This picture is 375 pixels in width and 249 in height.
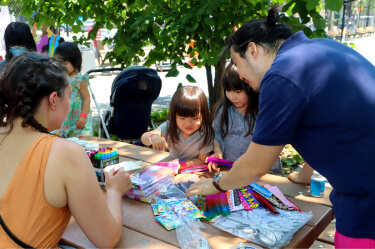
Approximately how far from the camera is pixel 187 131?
8.25 ft

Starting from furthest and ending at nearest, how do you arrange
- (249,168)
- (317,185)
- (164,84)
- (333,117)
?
(164,84), (317,185), (249,168), (333,117)

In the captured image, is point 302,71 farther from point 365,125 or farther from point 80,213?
point 80,213

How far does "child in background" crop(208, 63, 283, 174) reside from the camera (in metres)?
2.46

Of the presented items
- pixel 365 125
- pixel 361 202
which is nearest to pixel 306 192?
pixel 361 202

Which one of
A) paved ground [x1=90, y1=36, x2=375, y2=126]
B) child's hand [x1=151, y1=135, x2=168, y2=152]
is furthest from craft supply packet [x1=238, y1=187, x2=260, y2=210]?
paved ground [x1=90, y1=36, x2=375, y2=126]


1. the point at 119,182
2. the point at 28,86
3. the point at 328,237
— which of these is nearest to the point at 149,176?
the point at 119,182

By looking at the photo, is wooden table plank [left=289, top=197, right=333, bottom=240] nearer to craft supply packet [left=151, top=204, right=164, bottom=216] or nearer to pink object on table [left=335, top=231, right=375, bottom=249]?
pink object on table [left=335, top=231, right=375, bottom=249]

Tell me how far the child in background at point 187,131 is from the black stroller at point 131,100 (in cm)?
171

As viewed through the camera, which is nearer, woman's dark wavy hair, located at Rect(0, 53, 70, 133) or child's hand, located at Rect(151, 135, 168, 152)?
woman's dark wavy hair, located at Rect(0, 53, 70, 133)

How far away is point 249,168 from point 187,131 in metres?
1.13

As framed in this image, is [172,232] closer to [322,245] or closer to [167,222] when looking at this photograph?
[167,222]

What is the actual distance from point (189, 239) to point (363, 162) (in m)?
0.72

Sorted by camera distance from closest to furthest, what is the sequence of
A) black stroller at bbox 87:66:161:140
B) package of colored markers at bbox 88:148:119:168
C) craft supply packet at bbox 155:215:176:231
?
craft supply packet at bbox 155:215:176:231, package of colored markers at bbox 88:148:119:168, black stroller at bbox 87:66:161:140

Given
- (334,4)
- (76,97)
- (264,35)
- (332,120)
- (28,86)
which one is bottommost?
(76,97)
